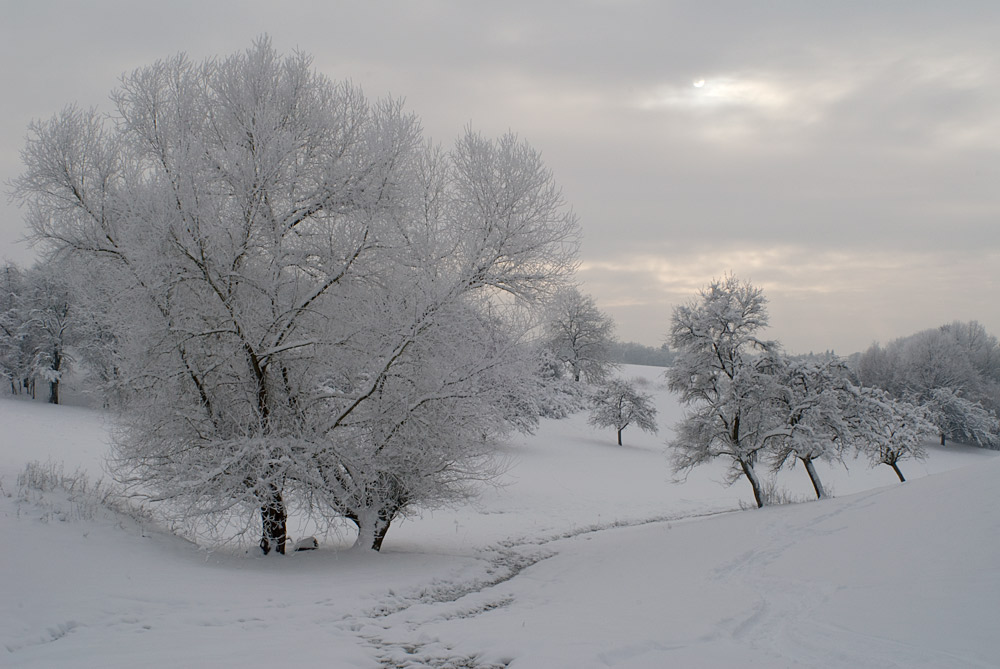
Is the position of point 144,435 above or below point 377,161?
below

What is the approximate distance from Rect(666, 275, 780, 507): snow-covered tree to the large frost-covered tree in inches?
407

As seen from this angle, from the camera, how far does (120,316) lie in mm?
8453

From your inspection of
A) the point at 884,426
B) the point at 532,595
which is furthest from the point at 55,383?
the point at 884,426

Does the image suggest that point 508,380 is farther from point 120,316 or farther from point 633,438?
point 633,438

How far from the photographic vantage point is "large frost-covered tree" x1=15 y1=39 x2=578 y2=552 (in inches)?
334

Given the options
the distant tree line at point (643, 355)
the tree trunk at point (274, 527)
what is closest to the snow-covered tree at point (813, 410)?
the tree trunk at point (274, 527)

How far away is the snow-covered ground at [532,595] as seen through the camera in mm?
4945

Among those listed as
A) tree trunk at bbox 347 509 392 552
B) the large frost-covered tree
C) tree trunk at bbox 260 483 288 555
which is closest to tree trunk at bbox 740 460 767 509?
the large frost-covered tree

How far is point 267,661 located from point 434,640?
181 cm

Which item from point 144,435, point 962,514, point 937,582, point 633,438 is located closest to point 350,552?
point 144,435

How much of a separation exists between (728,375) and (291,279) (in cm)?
1454

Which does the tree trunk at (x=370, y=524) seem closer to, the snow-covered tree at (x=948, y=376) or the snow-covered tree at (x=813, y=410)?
the snow-covered tree at (x=813, y=410)

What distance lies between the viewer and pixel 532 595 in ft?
27.9

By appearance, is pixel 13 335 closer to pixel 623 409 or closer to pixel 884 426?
pixel 623 409
